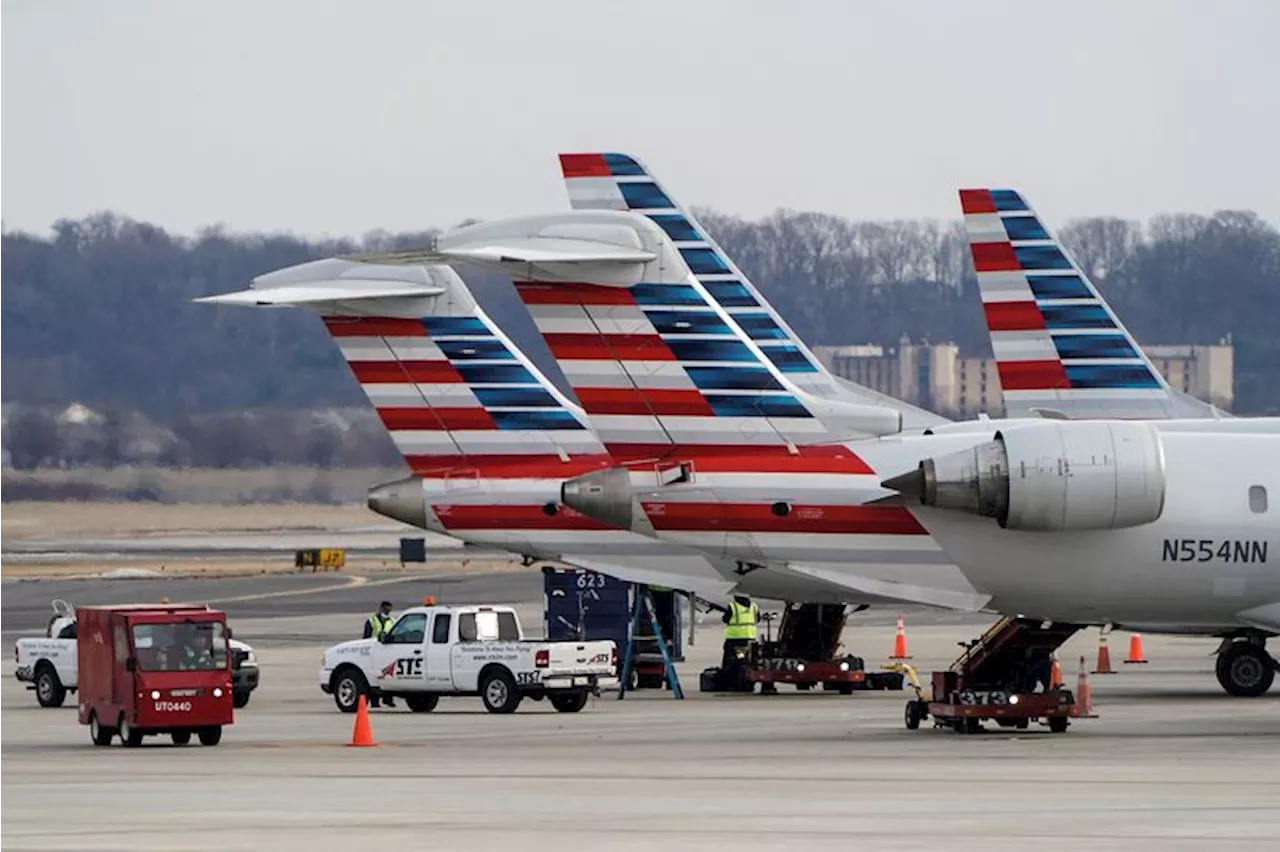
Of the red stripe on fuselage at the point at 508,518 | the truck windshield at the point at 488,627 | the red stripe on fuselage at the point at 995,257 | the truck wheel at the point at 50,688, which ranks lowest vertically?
the truck wheel at the point at 50,688

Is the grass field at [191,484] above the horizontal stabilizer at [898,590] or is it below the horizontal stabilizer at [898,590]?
above

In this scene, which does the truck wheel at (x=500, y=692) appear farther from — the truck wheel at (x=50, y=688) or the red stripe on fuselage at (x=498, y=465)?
the truck wheel at (x=50, y=688)

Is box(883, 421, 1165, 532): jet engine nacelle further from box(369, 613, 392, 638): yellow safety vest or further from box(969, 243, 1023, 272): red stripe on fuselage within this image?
box(969, 243, 1023, 272): red stripe on fuselage

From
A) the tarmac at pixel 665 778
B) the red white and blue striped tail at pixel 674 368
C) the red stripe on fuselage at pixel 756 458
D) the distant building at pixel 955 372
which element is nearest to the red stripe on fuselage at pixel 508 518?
the tarmac at pixel 665 778

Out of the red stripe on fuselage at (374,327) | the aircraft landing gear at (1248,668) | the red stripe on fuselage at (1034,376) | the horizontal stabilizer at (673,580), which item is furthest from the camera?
the red stripe on fuselage at (1034,376)

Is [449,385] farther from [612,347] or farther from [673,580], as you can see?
[612,347]

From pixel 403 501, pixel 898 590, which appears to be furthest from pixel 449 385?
pixel 898 590

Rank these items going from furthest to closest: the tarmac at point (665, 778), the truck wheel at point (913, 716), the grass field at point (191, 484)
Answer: the grass field at point (191, 484), the truck wheel at point (913, 716), the tarmac at point (665, 778)

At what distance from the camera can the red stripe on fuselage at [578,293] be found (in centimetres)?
3947

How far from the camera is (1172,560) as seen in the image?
1533 inches

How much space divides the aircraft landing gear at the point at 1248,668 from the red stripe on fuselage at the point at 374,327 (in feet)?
56.1

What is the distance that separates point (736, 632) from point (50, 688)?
13.8 metres

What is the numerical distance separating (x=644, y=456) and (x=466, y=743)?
5.12 m

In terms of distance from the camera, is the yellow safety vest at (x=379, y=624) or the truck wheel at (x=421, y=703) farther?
the yellow safety vest at (x=379, y=624)
